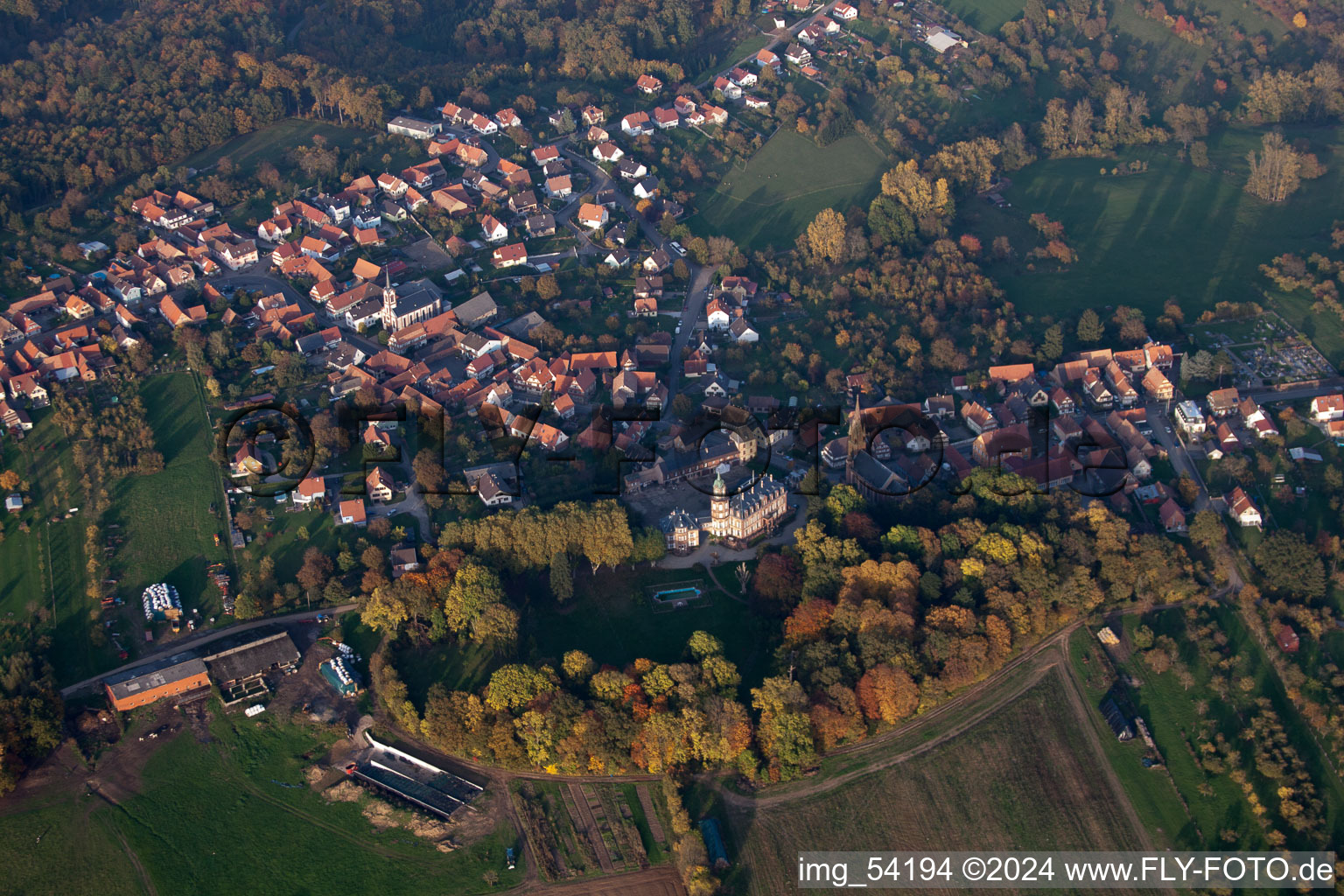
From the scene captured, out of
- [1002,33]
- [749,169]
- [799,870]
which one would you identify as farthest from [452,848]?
[1002,33]

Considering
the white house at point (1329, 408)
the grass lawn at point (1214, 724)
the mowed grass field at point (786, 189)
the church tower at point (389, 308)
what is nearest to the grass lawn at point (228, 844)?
the grass lawn at point (1214, 724)

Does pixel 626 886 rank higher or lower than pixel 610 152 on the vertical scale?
lower

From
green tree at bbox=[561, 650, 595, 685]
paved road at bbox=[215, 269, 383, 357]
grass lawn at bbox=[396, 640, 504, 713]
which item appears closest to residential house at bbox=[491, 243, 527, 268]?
paved road at bbox=[215, 269, 383, 357]

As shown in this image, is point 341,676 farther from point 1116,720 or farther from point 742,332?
point 1116,720

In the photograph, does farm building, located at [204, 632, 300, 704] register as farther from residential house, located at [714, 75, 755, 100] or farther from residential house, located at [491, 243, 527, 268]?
residential house, located at [714, 75, 755, 100]

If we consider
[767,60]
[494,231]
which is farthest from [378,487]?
[767,60]

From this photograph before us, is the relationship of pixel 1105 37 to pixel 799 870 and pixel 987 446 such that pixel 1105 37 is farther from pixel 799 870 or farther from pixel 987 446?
pixel 799 870
